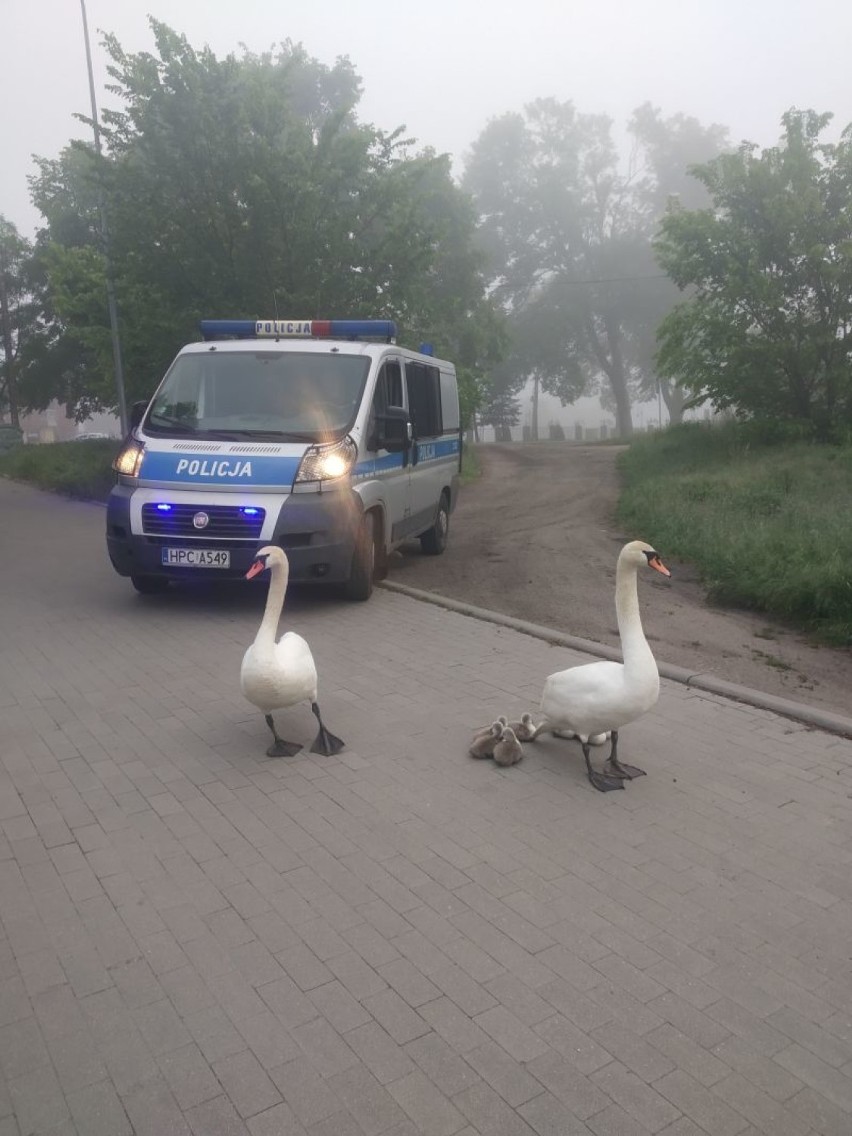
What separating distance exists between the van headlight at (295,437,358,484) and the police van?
0.01 m

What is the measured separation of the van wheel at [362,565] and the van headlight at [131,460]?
2.05m

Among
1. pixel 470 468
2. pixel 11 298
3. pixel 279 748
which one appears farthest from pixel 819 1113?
pixel 11 298

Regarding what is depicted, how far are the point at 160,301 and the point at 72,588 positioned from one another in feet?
24.7

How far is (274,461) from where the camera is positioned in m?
8.36

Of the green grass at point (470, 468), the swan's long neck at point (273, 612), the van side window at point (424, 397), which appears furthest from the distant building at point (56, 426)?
the swan's long neck at point (273, 612)

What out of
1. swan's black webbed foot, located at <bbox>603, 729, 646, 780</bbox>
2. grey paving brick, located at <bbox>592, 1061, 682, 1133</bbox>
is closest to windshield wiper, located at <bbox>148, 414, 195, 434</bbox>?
swan's black webbed foot, located at <bbox>603, 729, 646, 780</bbox>

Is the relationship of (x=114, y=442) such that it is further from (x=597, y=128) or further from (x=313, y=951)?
(x=597, y=128)

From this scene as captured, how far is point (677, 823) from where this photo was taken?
14.7ft

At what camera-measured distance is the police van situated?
8.28 metres

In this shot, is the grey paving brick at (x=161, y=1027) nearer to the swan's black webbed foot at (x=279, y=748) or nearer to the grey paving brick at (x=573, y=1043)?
the grey paving brick at (x=573, y=1043)

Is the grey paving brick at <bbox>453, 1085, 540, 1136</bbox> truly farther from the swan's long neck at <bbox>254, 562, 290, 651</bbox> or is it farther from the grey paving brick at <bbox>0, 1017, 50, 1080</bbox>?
the swan's long neck at <bbox>254, 562, 290, 651</bbox>

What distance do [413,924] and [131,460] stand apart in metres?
6.18

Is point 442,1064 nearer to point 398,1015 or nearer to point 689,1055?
point 398,1015

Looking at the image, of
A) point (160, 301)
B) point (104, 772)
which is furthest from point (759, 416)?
point (104, 772)
